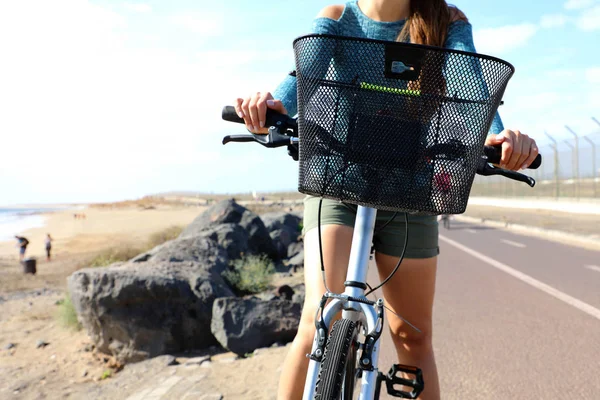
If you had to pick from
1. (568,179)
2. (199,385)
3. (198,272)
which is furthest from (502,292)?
(568,179)

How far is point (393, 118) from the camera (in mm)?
1780

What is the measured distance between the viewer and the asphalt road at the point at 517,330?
4523mm

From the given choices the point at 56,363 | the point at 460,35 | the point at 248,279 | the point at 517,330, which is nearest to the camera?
the point at 460,35

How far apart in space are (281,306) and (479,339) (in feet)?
6.70

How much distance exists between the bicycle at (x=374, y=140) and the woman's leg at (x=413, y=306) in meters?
0.43

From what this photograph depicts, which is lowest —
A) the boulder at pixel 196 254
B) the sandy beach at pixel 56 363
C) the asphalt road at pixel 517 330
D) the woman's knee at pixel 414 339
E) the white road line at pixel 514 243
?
the sandy beach at pixel 56 363

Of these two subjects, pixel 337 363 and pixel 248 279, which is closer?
pixel 337 363

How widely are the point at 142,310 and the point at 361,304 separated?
5724mm

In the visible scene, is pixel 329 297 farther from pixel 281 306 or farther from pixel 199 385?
pixel 281 306

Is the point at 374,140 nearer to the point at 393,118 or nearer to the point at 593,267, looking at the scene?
the point at 393,118

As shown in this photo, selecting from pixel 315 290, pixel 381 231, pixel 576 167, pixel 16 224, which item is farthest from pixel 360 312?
pixel 16 224

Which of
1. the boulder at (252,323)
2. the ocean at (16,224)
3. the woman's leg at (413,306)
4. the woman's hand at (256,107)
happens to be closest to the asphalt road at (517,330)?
the boulder at (252,323)

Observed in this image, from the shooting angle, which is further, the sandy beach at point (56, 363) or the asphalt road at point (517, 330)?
the sandy beach at point (56, 363)

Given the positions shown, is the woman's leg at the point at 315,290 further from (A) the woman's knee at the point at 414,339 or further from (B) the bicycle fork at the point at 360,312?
(A) the woman's knee at the point at 414,339
